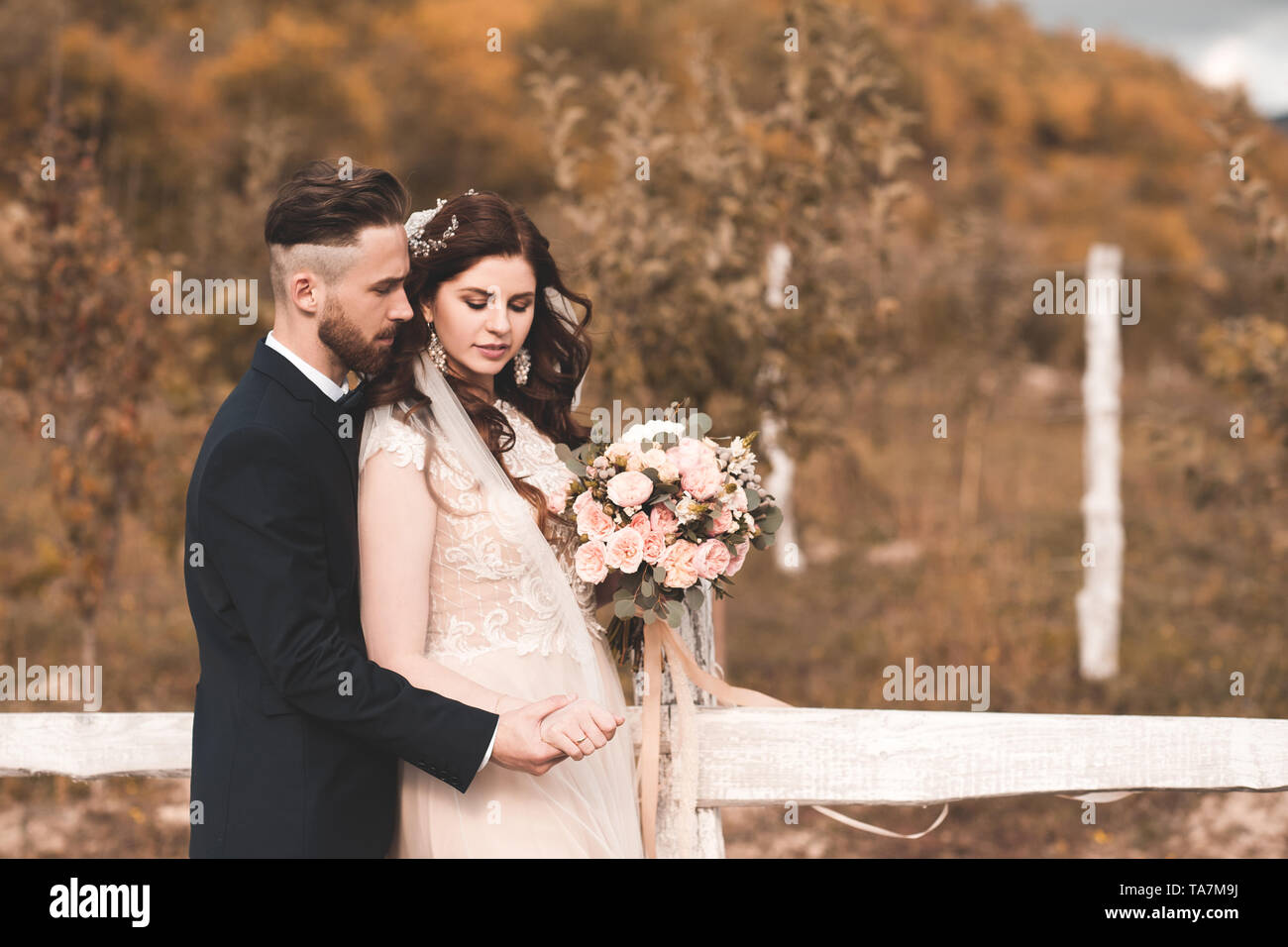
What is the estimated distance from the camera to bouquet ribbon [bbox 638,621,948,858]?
2488mm

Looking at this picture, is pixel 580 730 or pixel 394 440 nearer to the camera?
pixel 580 730

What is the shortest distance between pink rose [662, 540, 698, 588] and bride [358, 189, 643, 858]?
0.27 metres

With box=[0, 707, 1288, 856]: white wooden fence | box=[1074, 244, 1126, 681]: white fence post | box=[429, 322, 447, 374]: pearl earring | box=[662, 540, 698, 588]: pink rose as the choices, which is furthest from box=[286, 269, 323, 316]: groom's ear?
box=[1074, 244, 1126, 681]: white fence post

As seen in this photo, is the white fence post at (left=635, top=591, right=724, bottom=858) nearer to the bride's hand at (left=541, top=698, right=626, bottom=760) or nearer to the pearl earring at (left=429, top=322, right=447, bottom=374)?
the bride's hand at (left=541, top=698, right=626, bottom=760)

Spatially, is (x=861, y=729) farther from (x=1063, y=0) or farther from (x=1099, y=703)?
(x=1063, y=0)

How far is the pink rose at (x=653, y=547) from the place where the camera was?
7.43ft

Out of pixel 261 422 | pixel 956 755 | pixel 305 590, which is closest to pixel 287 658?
pixel 305 590

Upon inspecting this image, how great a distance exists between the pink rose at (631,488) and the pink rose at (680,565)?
122 millimetres

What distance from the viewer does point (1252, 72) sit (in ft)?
16.8

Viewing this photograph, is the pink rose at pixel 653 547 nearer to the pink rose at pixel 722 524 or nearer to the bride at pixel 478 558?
the pink rose at pixel 722 524

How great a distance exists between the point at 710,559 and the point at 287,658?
832mm

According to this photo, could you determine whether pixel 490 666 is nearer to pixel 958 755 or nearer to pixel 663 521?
pixel 663 521

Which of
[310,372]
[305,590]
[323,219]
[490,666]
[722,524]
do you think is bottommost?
[490,666]

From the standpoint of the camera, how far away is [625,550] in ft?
7.38
